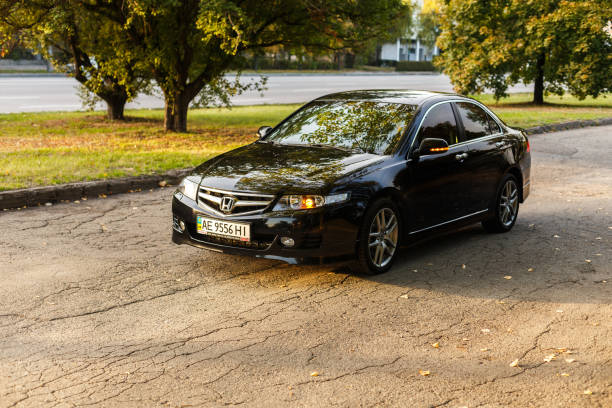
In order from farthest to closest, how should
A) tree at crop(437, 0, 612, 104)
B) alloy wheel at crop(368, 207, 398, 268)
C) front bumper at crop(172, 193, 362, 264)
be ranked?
1. tree at crop(437, 0, 612, 104)
2. alloy wheel at crop(368, 207, 398, 268)
3. front bumper at crop(172, 193, 362, 264)

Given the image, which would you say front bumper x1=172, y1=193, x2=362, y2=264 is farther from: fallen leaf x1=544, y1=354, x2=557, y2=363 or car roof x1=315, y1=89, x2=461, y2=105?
fallen leaf x1=544, y1=354, x2=557, y2=363

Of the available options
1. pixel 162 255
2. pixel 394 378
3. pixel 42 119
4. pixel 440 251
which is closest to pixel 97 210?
pixel 162 255

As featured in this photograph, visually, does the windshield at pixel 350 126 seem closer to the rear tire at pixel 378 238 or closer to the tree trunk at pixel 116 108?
the rear tire at pixel 378 238

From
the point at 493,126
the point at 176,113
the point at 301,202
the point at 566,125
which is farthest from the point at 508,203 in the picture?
the point at 566,125

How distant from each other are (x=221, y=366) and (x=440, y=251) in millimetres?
3436

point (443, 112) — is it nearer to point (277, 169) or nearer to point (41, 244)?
point (277, 169)

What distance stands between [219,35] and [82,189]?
647cm

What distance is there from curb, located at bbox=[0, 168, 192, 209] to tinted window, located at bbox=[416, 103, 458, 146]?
188 inches

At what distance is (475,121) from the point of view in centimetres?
771

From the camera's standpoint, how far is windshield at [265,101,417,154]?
6699 mm

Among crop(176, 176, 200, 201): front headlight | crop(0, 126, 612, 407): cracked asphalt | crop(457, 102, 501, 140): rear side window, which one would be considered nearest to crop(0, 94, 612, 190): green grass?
crop(0, 126, 612, 407): cracked asphalt

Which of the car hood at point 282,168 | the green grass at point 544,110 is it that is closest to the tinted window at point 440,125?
the car hood at point 282,168

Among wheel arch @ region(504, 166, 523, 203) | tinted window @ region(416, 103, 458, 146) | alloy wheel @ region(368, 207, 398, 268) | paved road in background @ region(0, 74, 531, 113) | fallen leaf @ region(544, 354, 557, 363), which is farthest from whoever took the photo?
paved road in background @ region(0, 74, 531, 113)

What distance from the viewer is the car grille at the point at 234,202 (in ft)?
19.1
